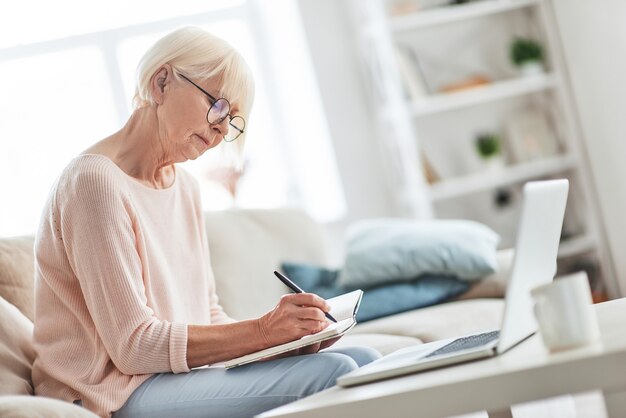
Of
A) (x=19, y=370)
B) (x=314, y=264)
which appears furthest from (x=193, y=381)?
(x=314, y=264)

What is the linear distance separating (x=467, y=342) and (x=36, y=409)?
1.98 feet

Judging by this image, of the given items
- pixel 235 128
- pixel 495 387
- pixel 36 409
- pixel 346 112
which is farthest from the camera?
pixel 346 112

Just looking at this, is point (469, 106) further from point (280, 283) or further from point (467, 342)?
point (467, 342)

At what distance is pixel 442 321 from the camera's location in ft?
8.32

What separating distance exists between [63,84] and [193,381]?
3.07m

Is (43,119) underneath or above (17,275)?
above

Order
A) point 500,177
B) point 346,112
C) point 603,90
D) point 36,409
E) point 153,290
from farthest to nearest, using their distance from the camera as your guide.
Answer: point 346,112
point 500,177
point 603,90
point 153,290
point 36,409

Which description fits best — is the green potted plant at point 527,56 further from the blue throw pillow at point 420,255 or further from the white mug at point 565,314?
the white mug at point 565,314

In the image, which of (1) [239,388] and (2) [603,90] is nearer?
(1) [239,388]

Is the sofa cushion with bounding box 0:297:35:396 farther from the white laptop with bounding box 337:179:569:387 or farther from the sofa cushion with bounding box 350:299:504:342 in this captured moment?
the sofa cushion with bounding box 350:299:504:342

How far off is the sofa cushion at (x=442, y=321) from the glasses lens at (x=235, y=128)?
0.82 meters

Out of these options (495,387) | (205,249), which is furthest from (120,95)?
(495,387)

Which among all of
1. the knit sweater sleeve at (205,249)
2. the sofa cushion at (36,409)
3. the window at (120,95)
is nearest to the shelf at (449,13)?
the window at (120,95)

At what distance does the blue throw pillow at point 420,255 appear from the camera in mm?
2896
